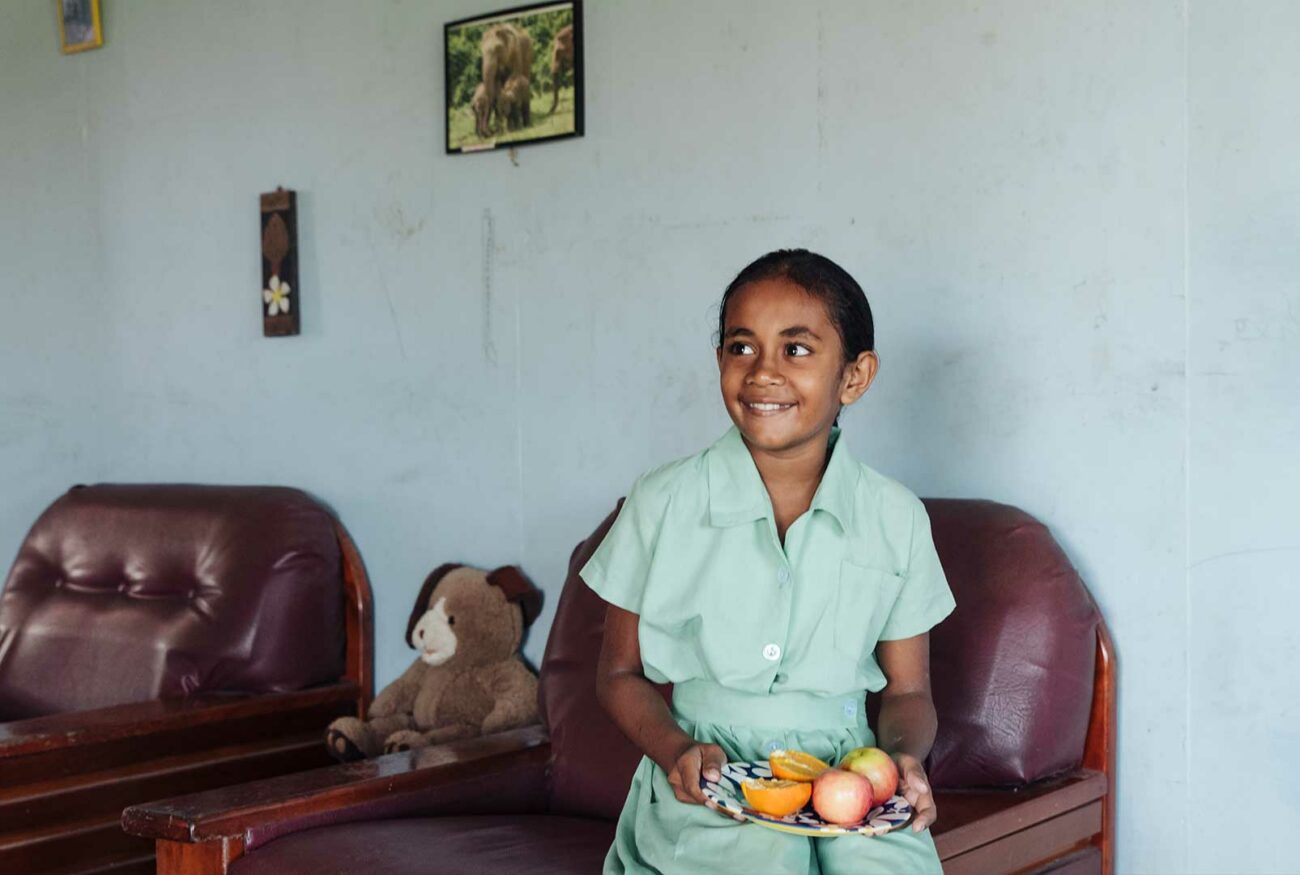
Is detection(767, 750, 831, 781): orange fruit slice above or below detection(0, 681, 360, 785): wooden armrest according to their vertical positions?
above

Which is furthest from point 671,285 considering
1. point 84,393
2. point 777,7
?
point 84,393

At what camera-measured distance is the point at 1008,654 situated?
6.66ft

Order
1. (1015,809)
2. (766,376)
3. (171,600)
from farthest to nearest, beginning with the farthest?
(171,600)
(1015,809)
(766,376)

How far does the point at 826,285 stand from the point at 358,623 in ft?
5.41

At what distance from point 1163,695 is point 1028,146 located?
32.8 inches

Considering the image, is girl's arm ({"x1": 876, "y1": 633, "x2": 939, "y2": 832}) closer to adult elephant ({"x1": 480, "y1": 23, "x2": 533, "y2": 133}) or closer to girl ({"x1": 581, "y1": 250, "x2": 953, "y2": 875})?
girl ({"x1": 581, "y1": 250, "x2": 953, "y2": 875})

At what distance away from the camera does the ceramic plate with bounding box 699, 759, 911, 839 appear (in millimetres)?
1401

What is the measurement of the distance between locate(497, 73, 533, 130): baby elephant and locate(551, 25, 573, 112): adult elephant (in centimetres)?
6

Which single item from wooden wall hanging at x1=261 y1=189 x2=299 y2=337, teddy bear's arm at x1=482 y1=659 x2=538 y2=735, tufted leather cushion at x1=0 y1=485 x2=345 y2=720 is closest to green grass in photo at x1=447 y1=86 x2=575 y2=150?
wooden wall hanging at x1=261 y1=189 x2=299 y2=337

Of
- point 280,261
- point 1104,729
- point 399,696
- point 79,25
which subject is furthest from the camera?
point 79,25

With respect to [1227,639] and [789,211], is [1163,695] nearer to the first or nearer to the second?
[1227,639]

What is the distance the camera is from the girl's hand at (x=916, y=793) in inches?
58.2

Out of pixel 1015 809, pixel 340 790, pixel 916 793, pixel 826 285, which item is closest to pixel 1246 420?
pixel 1015 809

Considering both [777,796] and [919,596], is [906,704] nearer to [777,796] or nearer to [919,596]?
[919,596]
